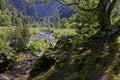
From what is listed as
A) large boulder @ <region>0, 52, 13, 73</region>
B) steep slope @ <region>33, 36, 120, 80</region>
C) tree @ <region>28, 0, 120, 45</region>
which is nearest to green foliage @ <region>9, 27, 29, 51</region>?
large boulder @ <region>0, 52, 13, 73</region>

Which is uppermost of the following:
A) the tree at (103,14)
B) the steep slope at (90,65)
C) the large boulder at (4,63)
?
the tree at (103,14)

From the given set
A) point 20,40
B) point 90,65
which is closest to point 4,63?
point 90,65

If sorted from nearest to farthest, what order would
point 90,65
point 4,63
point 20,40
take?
1. point 90,65
2. point 4,63
3. point 20,40

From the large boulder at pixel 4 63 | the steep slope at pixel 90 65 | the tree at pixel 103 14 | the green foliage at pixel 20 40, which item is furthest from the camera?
the green foliage at pixel 20 40

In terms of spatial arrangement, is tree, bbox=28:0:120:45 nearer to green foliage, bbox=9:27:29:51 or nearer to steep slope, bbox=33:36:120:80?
steep slope, bbox=33:36:120:80

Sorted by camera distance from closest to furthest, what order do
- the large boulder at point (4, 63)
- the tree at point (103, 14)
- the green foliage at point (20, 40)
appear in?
the tree at point (103, 14) → the large boulder at point (4, 63) → the green foliage at point (20, 40)

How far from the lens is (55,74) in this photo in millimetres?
12711

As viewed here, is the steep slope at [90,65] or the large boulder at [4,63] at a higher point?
the steep slope at [90,65]

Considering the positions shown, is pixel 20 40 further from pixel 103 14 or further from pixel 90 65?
pixel 90 65

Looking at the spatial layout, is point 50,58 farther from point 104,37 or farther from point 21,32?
point 21,32

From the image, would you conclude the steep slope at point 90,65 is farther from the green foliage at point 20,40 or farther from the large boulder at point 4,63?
the green foliage at point 20,40

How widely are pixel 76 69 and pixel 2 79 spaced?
4971 mm

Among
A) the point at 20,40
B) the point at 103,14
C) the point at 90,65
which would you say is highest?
the point at 103,14

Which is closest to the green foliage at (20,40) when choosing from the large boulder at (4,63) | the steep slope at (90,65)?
the large boulder at (4,63)
